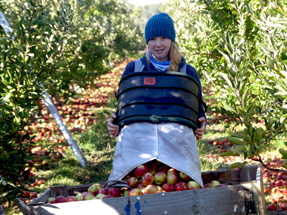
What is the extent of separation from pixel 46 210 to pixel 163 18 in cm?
178

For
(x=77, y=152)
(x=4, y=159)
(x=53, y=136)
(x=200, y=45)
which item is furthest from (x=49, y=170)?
(x=200, y=45)

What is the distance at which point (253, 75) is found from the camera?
10.2 feet

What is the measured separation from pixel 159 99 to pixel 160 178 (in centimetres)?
55

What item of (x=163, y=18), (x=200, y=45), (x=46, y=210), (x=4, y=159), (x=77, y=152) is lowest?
(x=46, y=210)

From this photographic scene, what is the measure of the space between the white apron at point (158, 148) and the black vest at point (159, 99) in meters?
0.06

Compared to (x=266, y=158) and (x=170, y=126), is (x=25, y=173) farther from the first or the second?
(x=266, y=158)

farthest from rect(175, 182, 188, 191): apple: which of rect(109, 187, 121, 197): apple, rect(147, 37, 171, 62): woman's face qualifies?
rect(147, 37, 171, 62): woman's face

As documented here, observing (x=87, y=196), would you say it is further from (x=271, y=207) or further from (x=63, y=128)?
(x=63, y=128)

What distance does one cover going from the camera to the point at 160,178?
2012 mm

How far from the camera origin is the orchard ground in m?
4.25

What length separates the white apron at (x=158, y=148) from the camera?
6.52ft

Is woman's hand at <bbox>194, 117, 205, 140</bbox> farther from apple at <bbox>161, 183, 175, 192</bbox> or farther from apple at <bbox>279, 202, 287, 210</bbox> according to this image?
apple at <bbox>279, 202, 287, 210</bbox>

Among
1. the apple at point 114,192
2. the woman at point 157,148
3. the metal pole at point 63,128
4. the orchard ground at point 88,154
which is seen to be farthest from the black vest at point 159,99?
the metal pole at point 63,128

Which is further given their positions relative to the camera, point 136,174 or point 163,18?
point 163,18
